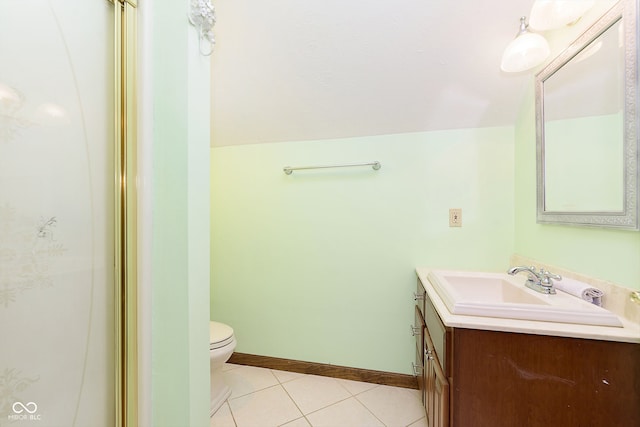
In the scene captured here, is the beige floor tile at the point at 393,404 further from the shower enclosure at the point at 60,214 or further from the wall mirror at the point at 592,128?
the shower enclosure at the point at 60,214

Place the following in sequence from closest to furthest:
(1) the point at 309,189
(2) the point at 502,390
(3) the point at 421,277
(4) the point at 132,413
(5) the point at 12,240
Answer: (5) the point at 12,240 < (4) the point at 132,413 < (2) the point at 502,390 < (3) the point at 421,277 < (1) the point at 309,189

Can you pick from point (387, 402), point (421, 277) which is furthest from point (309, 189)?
point (387, 402)

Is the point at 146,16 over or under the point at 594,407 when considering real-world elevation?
over

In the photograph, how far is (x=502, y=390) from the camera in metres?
0.86

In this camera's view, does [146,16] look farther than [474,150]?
No

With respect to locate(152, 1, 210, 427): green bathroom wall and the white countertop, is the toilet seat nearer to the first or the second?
locate(152, 1, 210, 427): green bathroom wall

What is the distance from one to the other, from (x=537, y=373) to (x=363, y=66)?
1.51 m

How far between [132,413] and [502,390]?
1.11 metres

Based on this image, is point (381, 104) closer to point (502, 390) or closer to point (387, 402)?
point (502, 390)

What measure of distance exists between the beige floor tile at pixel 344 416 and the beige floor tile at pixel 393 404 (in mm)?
45

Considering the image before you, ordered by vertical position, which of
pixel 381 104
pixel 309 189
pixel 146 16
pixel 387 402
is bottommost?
pixel 387 402

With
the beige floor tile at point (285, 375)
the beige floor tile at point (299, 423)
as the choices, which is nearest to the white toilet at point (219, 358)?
the beige floor tile at point (285, 375)

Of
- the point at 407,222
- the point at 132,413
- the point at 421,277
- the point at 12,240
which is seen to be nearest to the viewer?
the point at 12,240

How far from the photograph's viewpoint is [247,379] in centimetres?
189
